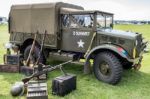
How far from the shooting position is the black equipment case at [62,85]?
20.7 feet

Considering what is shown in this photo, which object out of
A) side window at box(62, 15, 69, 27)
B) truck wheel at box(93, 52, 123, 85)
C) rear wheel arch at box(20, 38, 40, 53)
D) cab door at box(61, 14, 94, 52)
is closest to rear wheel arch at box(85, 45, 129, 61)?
truck wheel at box(93, 52, 123, 85)

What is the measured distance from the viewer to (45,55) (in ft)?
31.5

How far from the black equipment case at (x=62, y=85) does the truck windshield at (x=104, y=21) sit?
2.56 m

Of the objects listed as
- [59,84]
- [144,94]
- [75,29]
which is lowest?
[144,94]

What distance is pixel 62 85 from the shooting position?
249 inches

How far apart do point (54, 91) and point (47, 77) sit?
1808mm

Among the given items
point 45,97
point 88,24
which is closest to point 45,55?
point 88,24

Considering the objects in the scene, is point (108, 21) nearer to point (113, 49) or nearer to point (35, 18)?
point (113, 49)

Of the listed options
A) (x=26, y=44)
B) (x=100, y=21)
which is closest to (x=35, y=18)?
(x=26, y=44)

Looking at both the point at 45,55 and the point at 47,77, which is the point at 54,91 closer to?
the point at 47,77

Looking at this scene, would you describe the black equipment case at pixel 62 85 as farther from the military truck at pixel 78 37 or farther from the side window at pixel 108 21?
the side window at pixel 108 21

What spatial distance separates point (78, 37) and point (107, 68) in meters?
1.67

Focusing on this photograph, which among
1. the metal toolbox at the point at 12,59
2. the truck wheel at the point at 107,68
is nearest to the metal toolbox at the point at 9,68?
the metal toolbox at the point at 12,59

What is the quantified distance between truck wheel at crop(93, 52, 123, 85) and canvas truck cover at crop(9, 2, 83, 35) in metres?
2.17
